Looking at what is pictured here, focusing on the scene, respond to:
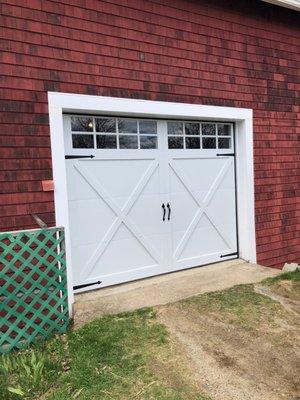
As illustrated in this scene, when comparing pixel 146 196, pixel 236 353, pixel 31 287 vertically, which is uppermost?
pixel 146 196

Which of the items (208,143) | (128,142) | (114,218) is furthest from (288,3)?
(114,218)

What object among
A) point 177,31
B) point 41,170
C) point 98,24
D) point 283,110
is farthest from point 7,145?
point 283,110

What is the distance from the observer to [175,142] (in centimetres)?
595

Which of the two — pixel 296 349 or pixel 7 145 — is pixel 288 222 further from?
pixel 7 145

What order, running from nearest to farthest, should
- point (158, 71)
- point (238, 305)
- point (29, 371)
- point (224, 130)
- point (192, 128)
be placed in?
point (29, 371)
point (238, 305)
point (158, 71)
point (192, 128)
point (224, 130)

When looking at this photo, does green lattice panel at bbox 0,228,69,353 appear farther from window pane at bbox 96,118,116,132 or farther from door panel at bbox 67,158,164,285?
window pane at bbox 96,118,116,132

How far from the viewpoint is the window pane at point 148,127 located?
18.4 feet

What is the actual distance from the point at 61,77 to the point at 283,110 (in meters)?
3.86

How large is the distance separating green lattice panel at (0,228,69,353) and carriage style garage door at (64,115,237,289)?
646 millimetres

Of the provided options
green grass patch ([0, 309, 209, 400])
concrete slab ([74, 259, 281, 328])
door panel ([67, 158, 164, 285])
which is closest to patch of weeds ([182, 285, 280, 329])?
concrete slab ([74, 259, 281, 328])

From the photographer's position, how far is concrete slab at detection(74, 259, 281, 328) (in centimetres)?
471

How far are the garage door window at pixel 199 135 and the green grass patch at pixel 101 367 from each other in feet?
8.60

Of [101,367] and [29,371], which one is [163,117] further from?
[29,371]

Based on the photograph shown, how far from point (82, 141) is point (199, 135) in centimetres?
187
